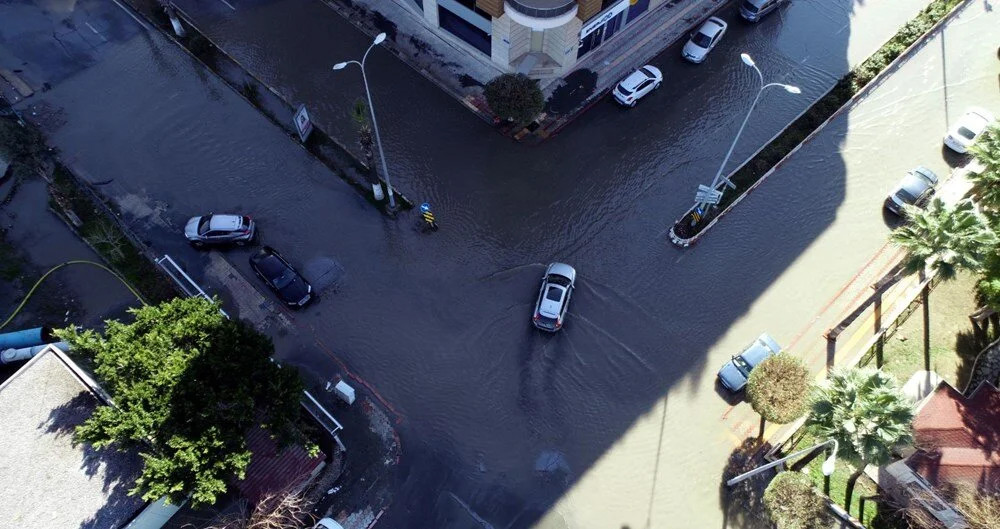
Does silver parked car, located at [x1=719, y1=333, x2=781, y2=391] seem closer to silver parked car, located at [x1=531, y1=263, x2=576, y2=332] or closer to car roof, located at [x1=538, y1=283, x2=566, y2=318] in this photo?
silver parked car, located at [x1=531, y1=263, x2=576, y2=332]

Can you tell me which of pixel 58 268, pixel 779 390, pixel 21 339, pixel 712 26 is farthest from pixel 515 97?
pixel 21 339

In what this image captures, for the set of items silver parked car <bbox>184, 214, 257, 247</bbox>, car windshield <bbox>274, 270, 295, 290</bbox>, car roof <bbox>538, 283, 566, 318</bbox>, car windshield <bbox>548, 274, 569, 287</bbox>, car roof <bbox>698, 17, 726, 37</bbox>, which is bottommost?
car roof <bbox>538, 283, 566, 318</bbox>

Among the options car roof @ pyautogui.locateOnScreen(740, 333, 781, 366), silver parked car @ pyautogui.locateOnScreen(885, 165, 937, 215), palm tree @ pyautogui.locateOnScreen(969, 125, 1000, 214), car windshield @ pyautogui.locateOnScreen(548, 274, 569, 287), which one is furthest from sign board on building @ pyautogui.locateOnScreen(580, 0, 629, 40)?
car roof @ pyautogui.locateOnScreen(740, 333, 781, 366)

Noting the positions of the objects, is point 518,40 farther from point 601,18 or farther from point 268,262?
point 268,262

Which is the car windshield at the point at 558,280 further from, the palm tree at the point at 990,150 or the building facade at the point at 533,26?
the palm tree at the point at 990,150

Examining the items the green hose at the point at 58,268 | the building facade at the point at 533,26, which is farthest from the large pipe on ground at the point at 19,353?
the building facade at the point at 533,26

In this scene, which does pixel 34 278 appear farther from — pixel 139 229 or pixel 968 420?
pixel 968 420
